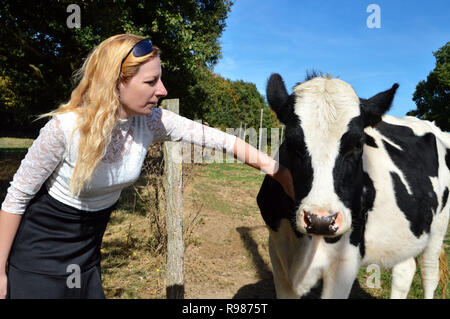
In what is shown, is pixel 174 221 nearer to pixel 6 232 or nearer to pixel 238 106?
pixel 6 232

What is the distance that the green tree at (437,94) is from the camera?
31.9 m

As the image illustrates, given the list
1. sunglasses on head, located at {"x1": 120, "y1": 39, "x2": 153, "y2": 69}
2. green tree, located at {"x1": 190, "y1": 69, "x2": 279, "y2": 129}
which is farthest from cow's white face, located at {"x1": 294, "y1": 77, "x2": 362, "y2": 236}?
green tree, located at {"x1": 190, "y1": 69, "x2": 279, "y2": 129}

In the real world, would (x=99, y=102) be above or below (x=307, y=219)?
above

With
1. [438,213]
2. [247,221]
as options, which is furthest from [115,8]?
[438,213]

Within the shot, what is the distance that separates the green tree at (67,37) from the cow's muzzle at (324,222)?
7230 millimetres

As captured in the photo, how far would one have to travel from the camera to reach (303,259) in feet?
7.39

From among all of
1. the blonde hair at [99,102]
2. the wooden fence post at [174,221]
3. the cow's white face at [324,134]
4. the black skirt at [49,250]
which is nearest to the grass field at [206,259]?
the wooden fence post at [174,221]

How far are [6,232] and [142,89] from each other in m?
0.92

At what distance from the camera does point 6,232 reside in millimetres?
1349

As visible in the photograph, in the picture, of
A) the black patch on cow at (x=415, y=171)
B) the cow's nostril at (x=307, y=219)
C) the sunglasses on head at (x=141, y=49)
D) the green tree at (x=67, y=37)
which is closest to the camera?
the sunglasses on head at (x=141, y=49)

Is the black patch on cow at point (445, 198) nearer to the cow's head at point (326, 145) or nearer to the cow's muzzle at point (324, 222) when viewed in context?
the cow's head at point (326, 145)

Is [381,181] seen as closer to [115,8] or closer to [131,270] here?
[131,270]

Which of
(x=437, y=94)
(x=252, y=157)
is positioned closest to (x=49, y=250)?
(x=252, y=157)

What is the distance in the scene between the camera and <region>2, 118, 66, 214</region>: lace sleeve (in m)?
1.32
